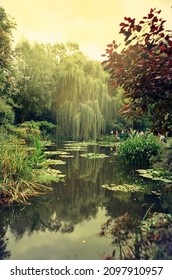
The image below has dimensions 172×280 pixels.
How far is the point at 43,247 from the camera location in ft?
8.71

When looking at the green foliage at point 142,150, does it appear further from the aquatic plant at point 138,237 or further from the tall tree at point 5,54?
the tall tree at point 5,54

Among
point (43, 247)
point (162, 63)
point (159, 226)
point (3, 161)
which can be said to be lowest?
point (43, 247)

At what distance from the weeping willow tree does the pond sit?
29.1ft

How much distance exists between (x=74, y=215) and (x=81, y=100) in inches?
463

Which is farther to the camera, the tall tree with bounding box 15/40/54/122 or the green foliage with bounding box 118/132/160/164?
the tall tree with bounding box 15/40/54/122

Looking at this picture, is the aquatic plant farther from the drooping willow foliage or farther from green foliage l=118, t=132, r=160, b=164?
the drooping willow foliage

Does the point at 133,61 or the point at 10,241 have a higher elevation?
the point at 133,61

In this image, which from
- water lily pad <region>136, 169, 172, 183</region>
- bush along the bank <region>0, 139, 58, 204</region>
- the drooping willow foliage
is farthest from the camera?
the drooping willow foliage

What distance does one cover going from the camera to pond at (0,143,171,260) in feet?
8.54

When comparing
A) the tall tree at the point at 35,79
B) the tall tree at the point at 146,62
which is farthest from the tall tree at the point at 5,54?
the tall tree at the point at 146,62

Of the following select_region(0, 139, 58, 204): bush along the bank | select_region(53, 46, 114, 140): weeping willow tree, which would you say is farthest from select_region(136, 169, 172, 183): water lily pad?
select_region(53, 46, 114, 140): weeping willow tree
